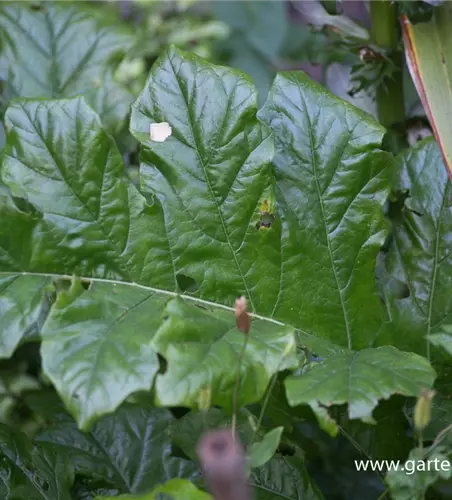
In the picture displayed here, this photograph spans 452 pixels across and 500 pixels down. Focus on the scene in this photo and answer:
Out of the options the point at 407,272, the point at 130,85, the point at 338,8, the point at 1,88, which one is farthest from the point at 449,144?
the point at 130,85

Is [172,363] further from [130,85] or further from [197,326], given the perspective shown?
[130,85]

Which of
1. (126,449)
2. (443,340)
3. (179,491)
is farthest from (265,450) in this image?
(126,449)

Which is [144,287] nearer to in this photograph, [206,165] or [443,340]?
[206,165]

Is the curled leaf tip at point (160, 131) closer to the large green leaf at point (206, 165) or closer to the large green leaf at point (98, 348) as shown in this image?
the large green leaf at point (206, 165)

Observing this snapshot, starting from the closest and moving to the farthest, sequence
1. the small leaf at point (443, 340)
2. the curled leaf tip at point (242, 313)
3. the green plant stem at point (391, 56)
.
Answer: the curled leaf tip at point (242, 313)
the small leaf at point (443, 340)
the green plant stem at point (391, 56)

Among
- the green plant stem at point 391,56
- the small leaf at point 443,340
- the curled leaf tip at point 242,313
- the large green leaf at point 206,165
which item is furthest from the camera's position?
the green plant stem at point 391,56

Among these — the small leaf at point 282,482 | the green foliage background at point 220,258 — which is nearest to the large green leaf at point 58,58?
the green foliage background at point 220,258
